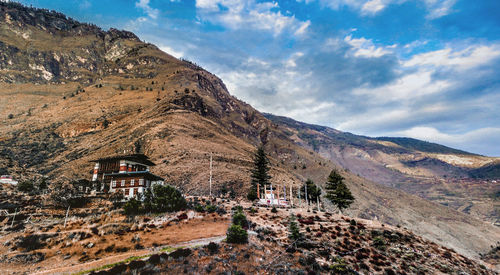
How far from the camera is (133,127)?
101500mm

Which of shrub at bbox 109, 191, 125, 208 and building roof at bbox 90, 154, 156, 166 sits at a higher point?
building roof at bbox 90, 154, 156, 166

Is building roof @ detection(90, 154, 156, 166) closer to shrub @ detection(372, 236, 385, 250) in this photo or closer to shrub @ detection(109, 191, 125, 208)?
shrub @ detection(109, 191, 125, 208)

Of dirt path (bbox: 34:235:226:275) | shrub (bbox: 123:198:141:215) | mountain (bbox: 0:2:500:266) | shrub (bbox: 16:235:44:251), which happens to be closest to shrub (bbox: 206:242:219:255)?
dirt path (bbox: 34:235:226:275)

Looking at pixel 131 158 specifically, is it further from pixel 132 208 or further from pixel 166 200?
pixel 166 200

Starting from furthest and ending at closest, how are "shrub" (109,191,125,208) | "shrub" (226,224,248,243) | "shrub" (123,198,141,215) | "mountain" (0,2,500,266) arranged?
"mountain" (0,2,500,266) < "shrub" (109,191,125,208) < "shrub" (123,198,141,215) < "shrub" (226,224,248,243)

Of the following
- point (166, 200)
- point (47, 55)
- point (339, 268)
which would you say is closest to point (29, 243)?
point (166, 200)

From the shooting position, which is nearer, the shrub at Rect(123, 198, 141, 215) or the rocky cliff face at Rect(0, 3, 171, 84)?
the shrub at Rect(123, 198, 141, 215)

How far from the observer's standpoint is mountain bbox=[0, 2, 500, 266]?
8231cm

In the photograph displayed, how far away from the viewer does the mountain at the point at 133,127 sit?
270ft

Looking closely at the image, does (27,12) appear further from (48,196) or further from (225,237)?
(225,237)

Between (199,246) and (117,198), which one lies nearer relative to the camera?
(199,246)

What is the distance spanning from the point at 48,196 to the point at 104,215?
591 inches

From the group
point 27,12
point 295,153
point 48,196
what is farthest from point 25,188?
point 27,12

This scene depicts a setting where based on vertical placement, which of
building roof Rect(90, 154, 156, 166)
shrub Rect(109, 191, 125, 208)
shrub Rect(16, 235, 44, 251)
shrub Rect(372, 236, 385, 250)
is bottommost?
shrub Rect(372, 236, 385, 250)
